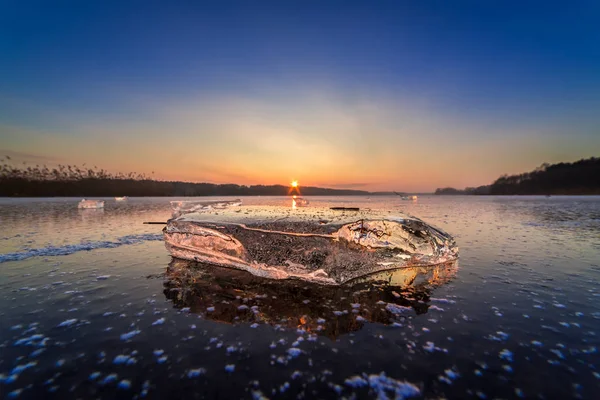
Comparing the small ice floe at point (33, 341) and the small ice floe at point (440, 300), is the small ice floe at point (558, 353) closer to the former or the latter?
the small ice floe at point (440, 300)

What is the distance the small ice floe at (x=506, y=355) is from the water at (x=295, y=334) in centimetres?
2

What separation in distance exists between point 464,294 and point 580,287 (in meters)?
2.79

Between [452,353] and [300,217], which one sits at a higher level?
[300,217]

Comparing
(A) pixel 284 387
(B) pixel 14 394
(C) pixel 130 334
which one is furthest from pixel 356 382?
(B) pixel 14 394

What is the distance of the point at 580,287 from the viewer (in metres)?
5.48

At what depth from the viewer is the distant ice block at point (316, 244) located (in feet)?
18.7

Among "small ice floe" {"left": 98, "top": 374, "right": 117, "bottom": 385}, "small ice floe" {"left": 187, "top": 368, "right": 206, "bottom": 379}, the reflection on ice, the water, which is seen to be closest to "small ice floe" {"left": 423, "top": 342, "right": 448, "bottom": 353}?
the water

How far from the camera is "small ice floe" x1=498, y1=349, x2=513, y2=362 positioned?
3.12m

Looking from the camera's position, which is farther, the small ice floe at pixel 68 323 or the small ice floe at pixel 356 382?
the small ice floe at pixel 68 323

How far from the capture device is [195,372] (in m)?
2.88

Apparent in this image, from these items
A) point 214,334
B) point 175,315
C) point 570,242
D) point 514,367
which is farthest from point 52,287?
point 570,242

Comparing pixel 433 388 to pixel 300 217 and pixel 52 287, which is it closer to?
pixel 300 217

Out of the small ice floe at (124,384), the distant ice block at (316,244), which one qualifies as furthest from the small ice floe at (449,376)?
the small ice floe at (124,384)

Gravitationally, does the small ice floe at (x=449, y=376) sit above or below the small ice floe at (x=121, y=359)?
above
